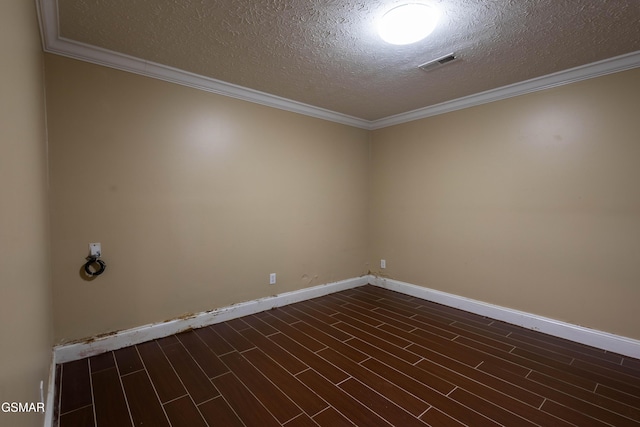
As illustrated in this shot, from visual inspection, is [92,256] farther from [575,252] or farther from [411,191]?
[575,252]

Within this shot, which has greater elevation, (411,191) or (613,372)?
(411,191)

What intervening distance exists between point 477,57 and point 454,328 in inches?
98.8

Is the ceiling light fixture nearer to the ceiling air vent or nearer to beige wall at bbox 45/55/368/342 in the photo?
the ceiling air vent

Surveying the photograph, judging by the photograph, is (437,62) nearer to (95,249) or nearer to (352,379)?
(352,379)

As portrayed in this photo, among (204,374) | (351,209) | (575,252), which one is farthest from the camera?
(351,209)

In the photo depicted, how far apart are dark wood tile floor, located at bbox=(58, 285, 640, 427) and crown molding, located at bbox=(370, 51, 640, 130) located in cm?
239

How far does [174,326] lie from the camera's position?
2.76m

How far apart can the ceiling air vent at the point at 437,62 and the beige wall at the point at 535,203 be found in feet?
3.54

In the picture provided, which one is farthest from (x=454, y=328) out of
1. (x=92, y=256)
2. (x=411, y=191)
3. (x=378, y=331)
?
(x=92, y=256)

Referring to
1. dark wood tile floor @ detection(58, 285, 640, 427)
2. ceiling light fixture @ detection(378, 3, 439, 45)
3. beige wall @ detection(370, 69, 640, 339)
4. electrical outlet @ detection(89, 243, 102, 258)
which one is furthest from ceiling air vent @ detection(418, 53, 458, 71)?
electrical outlet @ detection(89, 243, 102, 258)

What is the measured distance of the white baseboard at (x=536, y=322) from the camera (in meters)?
2.47

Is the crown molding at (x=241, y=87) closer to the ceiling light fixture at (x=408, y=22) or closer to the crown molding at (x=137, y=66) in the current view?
the crown molding at (x=137, y=66)

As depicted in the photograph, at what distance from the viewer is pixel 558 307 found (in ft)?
9.16

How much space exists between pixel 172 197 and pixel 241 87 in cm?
134
